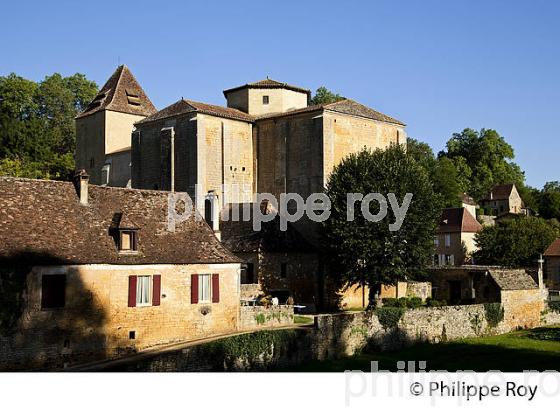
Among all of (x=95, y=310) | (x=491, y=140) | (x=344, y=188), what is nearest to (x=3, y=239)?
(x=95, y=310)

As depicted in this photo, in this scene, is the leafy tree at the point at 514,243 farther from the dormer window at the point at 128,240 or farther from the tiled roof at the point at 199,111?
the dormer window at the point at 128,240

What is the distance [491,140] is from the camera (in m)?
92.1

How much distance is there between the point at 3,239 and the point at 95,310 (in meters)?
3.86

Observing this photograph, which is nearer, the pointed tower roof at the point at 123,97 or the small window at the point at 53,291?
the small window at the point at 53,291

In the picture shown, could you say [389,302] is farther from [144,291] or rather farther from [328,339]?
[144,291]

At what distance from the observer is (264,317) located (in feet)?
93.2

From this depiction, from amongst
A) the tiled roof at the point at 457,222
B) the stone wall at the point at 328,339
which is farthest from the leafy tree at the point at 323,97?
the stone wall at the point at 328,339

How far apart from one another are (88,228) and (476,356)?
15656mm

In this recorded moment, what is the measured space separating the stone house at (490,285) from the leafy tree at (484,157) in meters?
54.9

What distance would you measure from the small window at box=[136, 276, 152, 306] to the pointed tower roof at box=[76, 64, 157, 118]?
35700mm

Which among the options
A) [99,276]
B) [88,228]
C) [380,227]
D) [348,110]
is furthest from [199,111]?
[99,276]

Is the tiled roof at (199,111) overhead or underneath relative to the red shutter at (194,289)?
overhead

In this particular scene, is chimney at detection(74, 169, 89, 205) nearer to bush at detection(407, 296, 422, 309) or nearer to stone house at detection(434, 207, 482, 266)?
bush at detection(407, 296, 422, 309)

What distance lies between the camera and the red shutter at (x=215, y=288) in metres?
26.2
